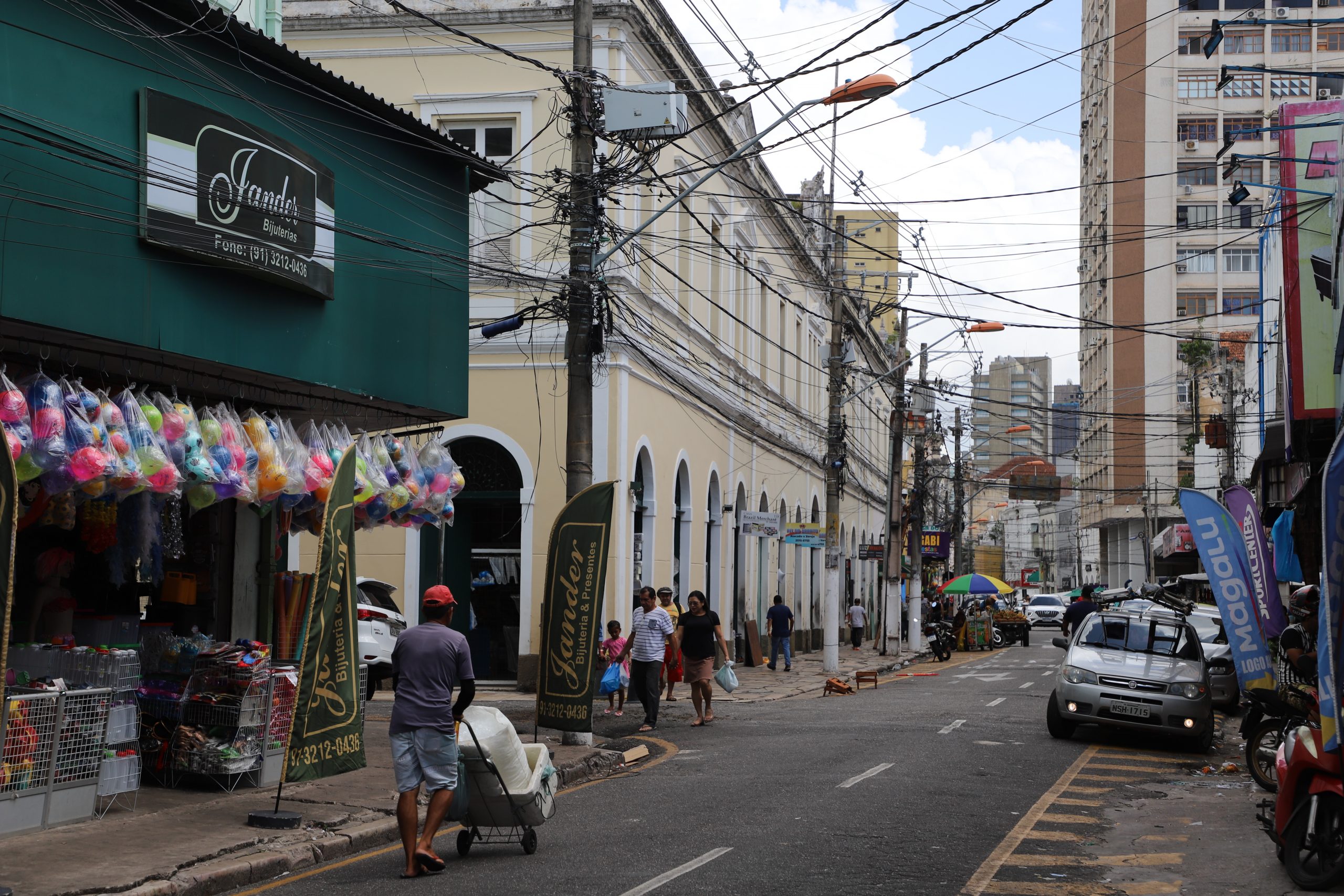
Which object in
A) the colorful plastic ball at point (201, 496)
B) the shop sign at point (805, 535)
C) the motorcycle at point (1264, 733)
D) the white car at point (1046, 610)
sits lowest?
the white car at point (1046, 610)

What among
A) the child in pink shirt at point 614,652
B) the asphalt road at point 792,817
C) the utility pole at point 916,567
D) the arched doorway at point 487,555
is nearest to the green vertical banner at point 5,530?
the asphalt road at point 792,817

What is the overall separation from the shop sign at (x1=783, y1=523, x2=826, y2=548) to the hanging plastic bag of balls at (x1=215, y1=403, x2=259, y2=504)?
73.1ft

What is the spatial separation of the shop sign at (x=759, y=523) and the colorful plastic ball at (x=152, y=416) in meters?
20.8

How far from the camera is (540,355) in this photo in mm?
24312

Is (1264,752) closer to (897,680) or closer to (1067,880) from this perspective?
(1067,880)

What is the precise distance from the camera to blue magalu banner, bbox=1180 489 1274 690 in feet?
45.4

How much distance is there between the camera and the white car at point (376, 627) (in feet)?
69.4

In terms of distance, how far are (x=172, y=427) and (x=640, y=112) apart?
8.09m

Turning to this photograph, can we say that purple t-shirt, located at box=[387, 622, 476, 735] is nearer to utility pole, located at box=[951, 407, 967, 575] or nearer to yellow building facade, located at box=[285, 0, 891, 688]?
yellow building facade, located at box=[285, 0, 891, 688]

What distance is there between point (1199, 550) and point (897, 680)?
14.9m

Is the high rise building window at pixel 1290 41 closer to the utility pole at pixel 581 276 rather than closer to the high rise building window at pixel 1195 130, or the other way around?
the high rise building window at pixel 1195 130

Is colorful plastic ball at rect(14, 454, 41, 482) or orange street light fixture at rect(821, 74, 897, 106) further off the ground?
orange street light fixture at rect(821, 74, 897, 106)

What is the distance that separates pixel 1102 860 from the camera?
9.57 meters

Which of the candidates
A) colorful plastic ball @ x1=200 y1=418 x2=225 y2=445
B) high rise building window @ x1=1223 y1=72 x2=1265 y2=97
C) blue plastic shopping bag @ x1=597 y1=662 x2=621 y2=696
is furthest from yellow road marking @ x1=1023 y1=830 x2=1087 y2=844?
high rise building window @ x1=1223 y1=72 x2=1265 y2=97
